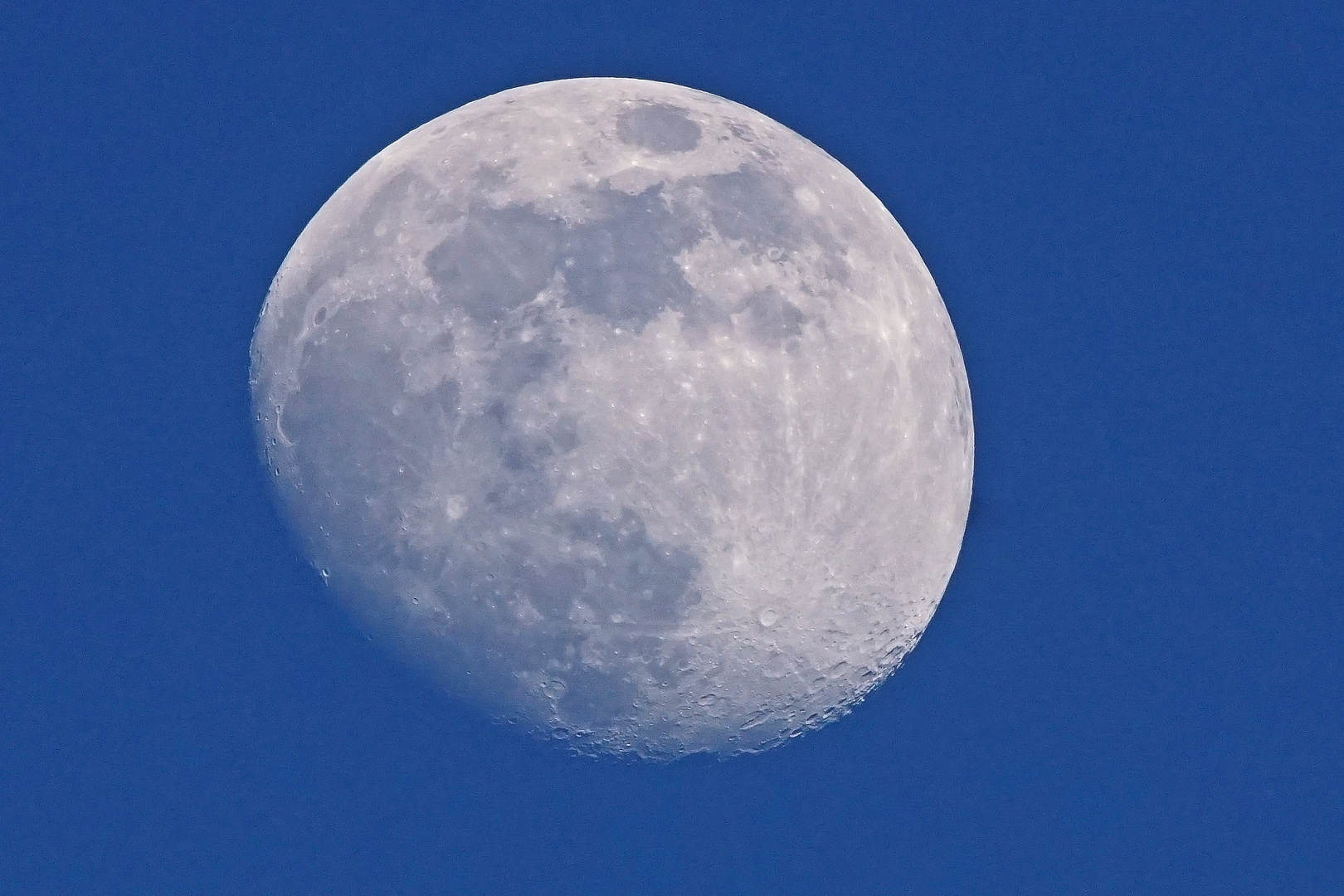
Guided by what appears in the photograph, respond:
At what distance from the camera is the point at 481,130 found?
16594 millimetres

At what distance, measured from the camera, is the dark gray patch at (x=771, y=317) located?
15398 mm

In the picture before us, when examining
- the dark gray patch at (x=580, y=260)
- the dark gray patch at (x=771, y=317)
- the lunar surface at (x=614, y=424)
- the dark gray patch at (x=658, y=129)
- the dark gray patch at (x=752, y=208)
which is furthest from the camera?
the dark gray patch at (x=658, y=129)

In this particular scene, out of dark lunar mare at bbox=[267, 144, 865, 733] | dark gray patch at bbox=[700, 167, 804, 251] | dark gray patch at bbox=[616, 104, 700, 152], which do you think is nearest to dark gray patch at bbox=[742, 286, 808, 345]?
dark lunar mare at bbox=[267, 144, 865, 733]

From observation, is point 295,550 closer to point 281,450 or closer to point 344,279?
point 281,450

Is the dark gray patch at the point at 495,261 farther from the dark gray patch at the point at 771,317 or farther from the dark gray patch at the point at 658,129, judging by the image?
the dark gray patch at the point at 771,317

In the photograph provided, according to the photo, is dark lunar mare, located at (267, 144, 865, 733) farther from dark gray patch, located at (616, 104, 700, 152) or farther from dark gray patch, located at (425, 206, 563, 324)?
dark gray patch, located at (616, 104, 700, 152)

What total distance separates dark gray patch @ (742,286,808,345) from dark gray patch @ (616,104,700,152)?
70.7 inches

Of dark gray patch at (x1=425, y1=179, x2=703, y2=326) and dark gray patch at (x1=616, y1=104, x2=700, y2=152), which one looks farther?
dark gray patch at (x1=616, y1=104, x2=700, y2=152)

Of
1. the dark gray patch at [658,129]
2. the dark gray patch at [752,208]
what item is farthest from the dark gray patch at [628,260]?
the dark gray patch at [658,129]

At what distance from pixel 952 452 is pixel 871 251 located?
2.21 m

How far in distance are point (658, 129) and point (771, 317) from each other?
2360mm

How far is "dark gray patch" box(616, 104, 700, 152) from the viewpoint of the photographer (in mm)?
16188

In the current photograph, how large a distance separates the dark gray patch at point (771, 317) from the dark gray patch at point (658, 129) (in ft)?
5.90

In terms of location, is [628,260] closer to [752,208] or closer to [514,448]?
[752,208]
